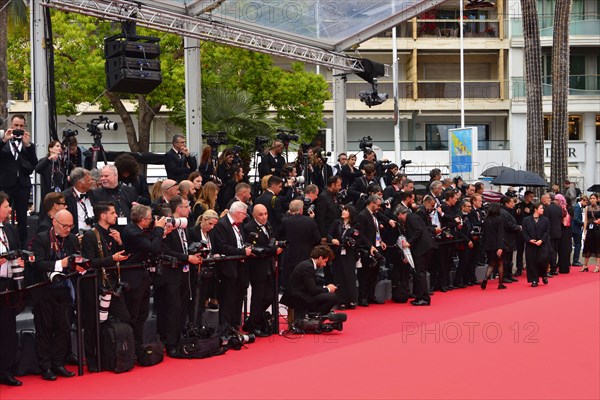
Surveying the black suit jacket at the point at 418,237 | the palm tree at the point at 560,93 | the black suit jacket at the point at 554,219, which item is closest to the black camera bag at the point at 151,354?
the black suit jacket at the point at 418,237

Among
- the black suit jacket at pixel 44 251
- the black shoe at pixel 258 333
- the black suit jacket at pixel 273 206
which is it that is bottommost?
the black shoe at pixel 258 333

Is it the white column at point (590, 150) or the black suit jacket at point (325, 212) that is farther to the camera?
the white column at point (590, 150)

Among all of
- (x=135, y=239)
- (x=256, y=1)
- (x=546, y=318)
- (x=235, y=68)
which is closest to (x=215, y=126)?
(x=235, y=68)

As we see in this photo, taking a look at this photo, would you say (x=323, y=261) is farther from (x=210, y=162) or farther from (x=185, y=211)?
(x=210, y=162)

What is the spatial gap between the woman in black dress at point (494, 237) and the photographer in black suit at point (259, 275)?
683 centimetres

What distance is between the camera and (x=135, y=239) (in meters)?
10.5

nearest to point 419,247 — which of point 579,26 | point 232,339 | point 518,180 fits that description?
point 232,339

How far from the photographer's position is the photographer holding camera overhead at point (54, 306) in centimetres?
984

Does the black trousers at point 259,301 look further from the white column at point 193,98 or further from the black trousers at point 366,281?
the white column at point 193,98

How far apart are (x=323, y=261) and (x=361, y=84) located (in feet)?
109

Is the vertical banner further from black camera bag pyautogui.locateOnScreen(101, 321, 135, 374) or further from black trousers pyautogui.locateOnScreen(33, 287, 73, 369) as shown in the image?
black trousers pyautogui.locateOnScreen(33, 287, 73, 369)

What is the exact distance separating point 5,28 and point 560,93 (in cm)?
1586

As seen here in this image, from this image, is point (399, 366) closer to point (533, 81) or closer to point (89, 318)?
point (89, 318)

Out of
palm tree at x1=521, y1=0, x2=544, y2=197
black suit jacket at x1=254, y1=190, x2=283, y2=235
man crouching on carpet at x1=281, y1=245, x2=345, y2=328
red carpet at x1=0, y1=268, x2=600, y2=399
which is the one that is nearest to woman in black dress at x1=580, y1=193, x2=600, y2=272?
palm tree at x1=521, y1=0, x2=544, y2=197
